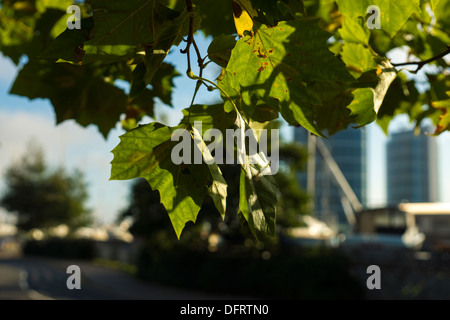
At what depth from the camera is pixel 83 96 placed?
157 cm

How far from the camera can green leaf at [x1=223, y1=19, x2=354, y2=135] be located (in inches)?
35.9

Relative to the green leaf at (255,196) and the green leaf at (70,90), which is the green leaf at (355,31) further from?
the green leaf at (70,90)

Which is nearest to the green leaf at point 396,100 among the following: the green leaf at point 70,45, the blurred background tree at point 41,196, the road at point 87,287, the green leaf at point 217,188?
the green leaf at point 217,188

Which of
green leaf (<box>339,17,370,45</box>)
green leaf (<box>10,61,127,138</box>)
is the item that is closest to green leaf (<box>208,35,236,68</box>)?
green leaf (<box>339,17,370,45</box>)

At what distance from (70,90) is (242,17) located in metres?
0.83

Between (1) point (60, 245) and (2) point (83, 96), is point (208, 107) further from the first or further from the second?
(1) point (60, 245)

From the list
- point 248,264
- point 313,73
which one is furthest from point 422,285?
point 313,73

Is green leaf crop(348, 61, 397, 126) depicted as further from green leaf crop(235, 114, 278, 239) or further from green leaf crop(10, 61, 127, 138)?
green leaf crop(10, 61, 127, 138)

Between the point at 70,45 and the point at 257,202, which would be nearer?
the point at 257,202

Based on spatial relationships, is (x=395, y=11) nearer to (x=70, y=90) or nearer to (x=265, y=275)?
(x=70, y=90)

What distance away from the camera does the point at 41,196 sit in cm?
3519

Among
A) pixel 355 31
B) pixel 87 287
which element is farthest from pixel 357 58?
pixel 87 287

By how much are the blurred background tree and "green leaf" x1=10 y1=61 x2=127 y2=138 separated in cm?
3620

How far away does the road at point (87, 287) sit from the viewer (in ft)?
49.9
